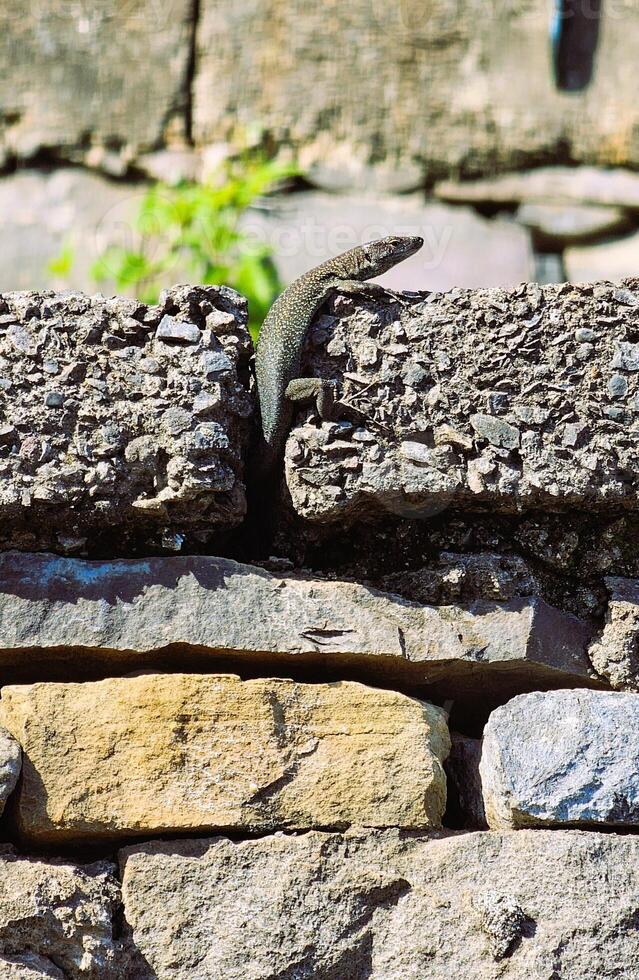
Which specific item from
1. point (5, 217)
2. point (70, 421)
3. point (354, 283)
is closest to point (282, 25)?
point (5, 217)

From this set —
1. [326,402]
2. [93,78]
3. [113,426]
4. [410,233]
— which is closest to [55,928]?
[113,426]

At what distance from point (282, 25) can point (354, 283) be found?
2841 mm

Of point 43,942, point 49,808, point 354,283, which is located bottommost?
point 43,942

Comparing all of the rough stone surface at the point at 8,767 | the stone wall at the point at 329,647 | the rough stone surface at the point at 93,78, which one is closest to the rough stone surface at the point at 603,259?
the rough stone surface at the point at 93,78

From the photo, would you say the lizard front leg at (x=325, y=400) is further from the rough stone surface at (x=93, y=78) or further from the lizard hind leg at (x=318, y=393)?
the rough stone surface at (x=93, y=78)

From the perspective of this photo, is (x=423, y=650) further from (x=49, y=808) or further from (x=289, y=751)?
(x=49, y=808)

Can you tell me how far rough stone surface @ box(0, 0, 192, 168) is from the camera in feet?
15.0

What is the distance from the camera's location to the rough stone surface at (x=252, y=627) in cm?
187

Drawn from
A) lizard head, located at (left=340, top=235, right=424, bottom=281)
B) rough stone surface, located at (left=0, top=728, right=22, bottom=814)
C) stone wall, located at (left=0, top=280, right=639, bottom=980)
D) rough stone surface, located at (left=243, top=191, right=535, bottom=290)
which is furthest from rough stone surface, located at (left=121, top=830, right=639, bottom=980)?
rough stone surface, located at (left=243, top=191, right=535, bottom=290)

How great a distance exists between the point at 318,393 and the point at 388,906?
2.65 ft

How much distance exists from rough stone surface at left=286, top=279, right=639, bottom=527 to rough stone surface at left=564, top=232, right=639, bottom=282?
2722mm

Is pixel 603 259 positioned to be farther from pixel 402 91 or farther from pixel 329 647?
pixel 329 647

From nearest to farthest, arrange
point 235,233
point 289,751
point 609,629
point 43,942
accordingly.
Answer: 1. point 43,942
2. point 289,751
3. point 609,629
4. point 235,233

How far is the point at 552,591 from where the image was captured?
1994 mm
